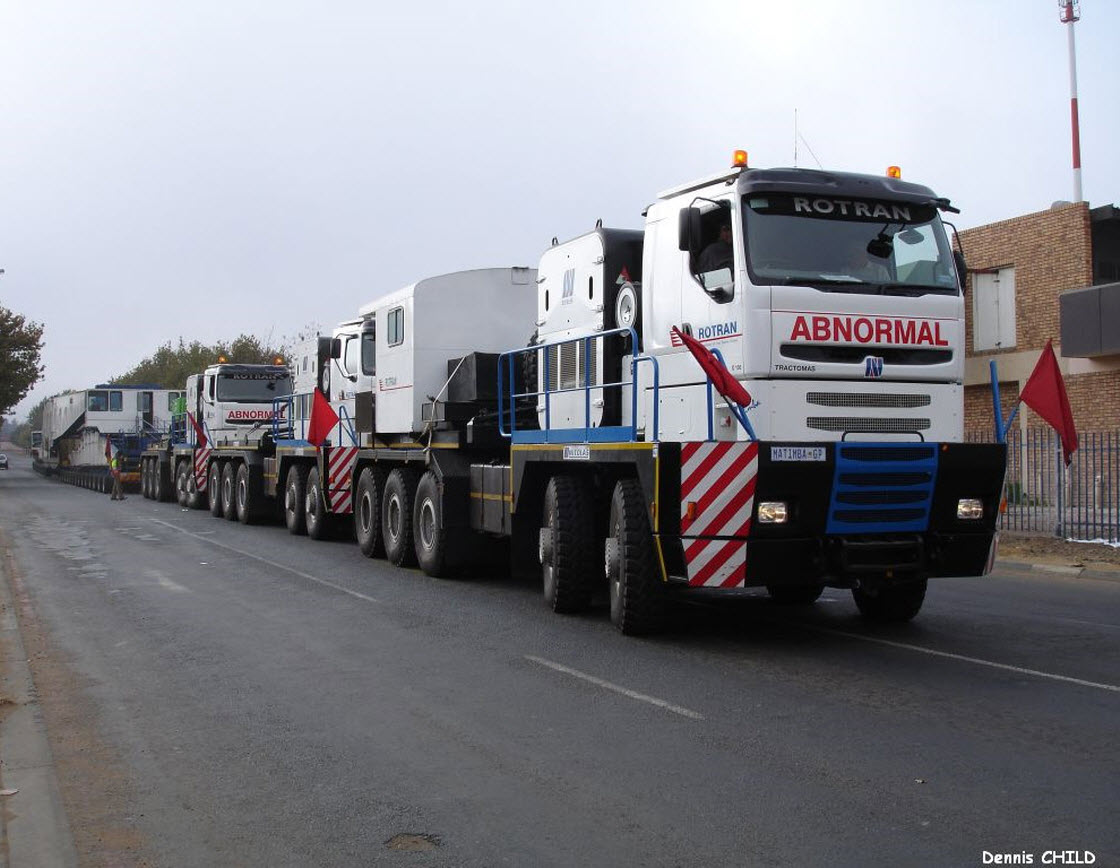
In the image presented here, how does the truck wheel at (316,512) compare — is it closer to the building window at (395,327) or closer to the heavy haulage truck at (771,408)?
the building window at (395,327)

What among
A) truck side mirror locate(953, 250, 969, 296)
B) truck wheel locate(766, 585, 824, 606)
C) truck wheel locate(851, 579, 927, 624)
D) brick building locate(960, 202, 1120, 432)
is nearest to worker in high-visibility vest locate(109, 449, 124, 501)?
brick building locate(960, 202, 1120, 432)

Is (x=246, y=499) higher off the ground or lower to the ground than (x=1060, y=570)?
higher

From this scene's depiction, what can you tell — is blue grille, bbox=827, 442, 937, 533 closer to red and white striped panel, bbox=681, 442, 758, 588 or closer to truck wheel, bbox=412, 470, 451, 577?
red and white striped panel, bbox=681, 442, 758, 588

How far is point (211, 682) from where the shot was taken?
26.9 feet

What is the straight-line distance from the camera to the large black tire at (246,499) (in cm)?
2445

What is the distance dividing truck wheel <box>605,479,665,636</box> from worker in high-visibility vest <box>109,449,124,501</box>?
30.1 metres

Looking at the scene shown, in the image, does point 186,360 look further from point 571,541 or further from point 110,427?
point 571,541

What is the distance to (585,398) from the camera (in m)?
10.7

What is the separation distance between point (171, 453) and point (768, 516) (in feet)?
91.2

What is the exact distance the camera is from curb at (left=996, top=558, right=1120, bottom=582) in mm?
14773

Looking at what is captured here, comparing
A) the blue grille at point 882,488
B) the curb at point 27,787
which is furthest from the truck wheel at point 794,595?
the curb at point 27,787

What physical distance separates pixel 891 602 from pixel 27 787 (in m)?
7.42

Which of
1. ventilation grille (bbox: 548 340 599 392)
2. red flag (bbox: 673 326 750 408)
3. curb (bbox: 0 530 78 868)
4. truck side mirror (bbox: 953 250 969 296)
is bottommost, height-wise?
curb (bbox: 0 530 78 868)

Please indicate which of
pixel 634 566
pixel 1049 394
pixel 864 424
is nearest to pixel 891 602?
pixel 864 424
